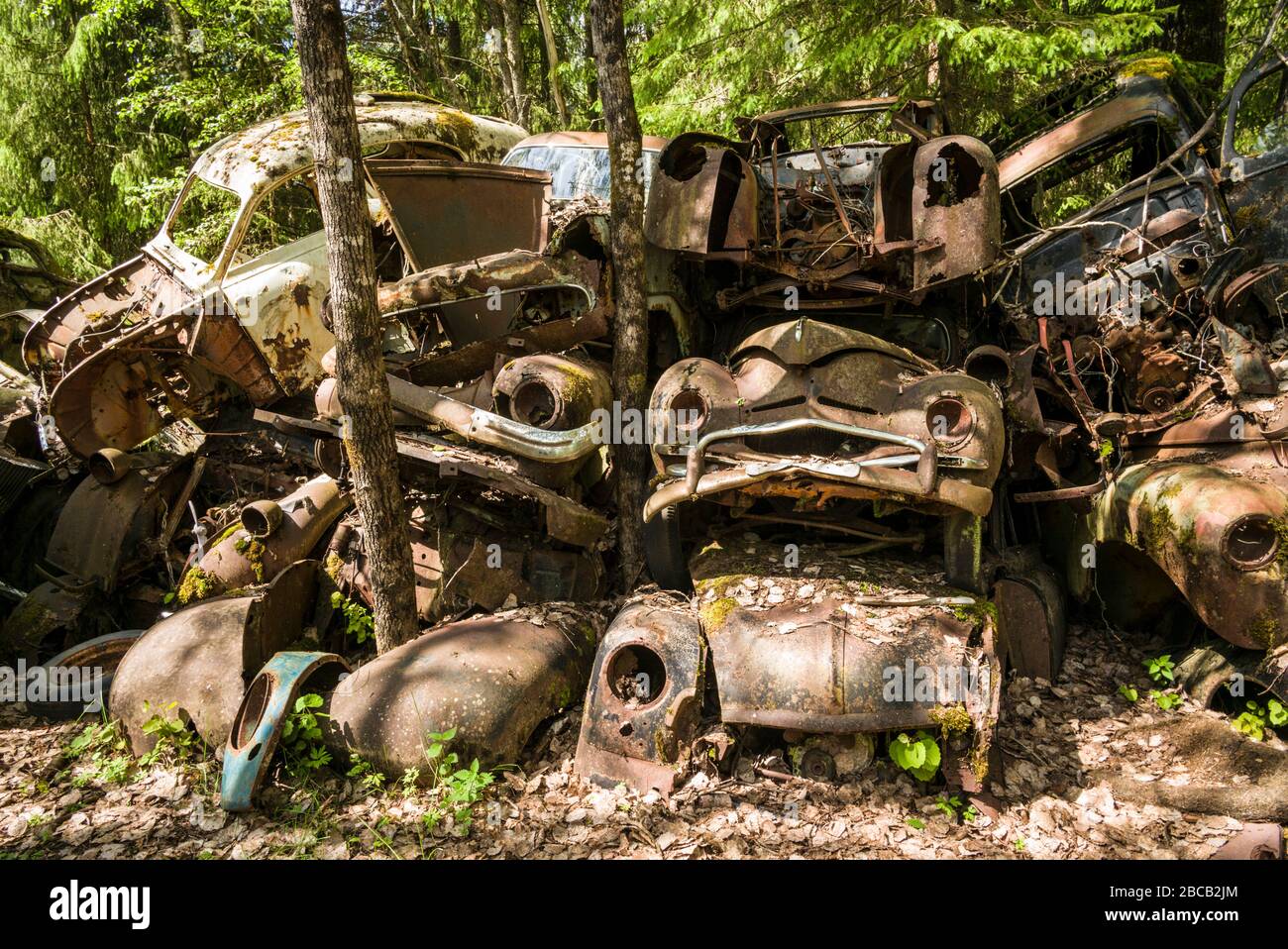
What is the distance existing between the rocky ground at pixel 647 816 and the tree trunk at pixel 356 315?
109 centimetres

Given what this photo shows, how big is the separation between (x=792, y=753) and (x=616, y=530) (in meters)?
2.13

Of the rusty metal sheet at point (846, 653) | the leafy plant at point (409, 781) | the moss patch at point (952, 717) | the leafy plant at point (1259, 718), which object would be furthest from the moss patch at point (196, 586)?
the leafy plant at point (1259, 718)

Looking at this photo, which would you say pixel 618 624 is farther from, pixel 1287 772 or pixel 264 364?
pixel 264 364

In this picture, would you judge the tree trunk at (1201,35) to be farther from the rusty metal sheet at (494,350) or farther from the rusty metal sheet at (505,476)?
the rusty metal sheet at (505,476)

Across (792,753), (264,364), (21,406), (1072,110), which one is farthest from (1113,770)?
(21,406)

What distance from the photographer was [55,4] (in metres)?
12.6

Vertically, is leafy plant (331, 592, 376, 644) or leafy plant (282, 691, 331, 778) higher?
leafy plant (331, 592, 376, 644)

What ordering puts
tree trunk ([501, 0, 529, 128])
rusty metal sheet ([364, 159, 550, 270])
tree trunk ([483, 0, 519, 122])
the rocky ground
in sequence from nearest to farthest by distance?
1. the rocky ground
2. rusty metal sheet ([364, 159, 550, 270])
3. tree trunk ([501, 0, 529, 128])
4. tree trunk ([483, 0, 519, 122])

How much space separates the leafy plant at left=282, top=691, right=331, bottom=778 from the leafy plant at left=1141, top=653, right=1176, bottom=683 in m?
4.50

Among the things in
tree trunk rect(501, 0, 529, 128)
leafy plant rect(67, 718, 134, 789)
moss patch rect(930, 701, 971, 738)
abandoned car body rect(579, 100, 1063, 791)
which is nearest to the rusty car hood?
abandoned car body rect(579, 100, 1063, 791)

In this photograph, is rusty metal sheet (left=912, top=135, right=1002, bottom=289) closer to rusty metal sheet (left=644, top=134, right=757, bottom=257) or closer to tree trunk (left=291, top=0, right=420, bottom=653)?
rusty metal sheet (left=644, top=134, right=757, bottom=257)

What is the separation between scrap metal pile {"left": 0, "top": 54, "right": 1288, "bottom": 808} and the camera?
3.91m

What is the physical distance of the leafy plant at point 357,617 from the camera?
213 inches

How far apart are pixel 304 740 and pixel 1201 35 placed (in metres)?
10.6
